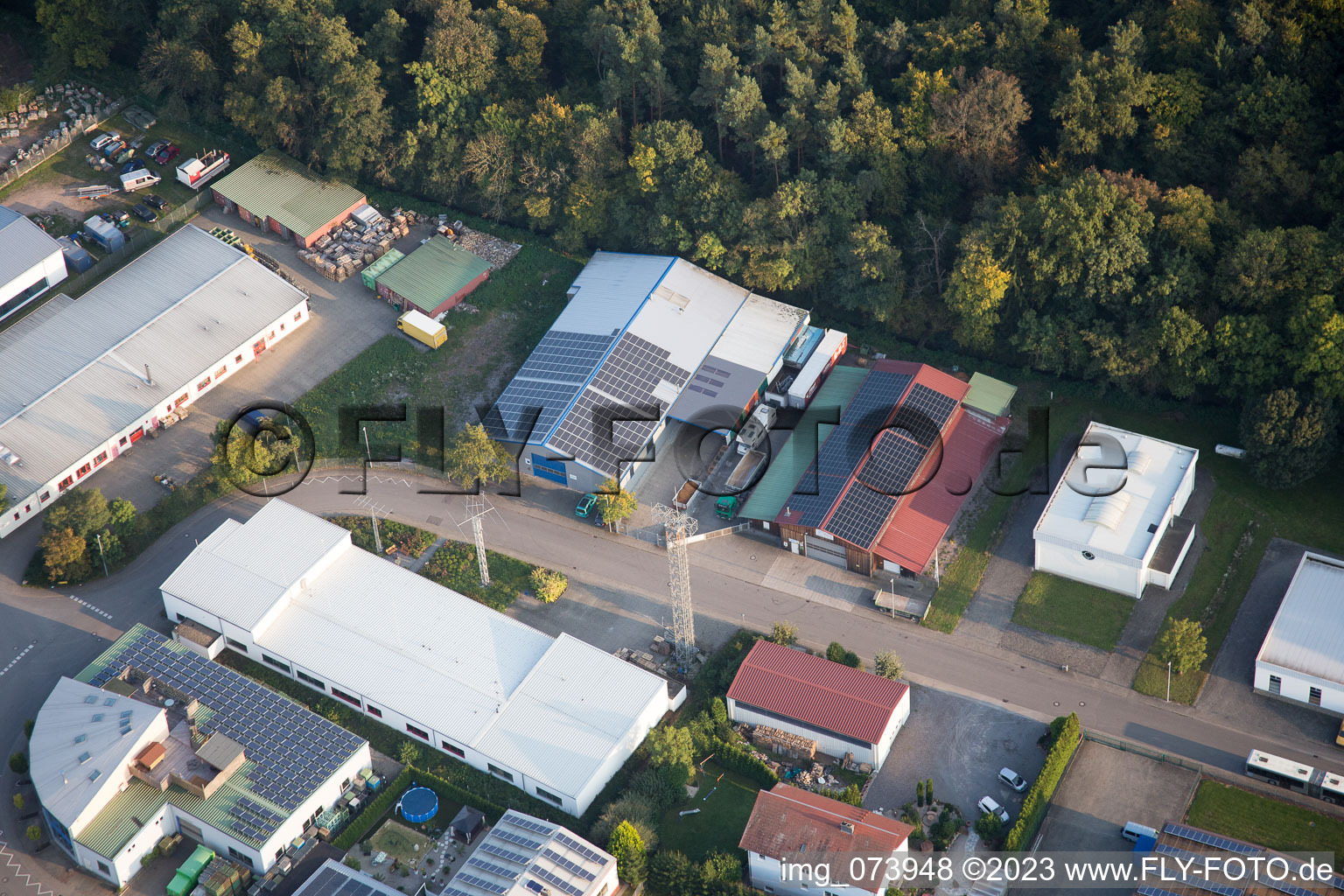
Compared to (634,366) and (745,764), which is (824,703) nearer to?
(745,764)

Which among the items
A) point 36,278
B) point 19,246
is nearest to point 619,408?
point 36,278

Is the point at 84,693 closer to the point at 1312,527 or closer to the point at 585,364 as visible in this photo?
the point at 585,364

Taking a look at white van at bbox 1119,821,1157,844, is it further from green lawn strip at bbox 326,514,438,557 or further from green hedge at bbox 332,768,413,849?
green lawn strip at bbox 326,514,438,557

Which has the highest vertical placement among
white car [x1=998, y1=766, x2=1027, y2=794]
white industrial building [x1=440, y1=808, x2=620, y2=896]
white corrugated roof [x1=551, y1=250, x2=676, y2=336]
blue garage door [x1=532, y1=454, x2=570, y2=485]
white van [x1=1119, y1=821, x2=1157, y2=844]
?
white corrugated roof [x1=551, y1=250, x2=676, y2=336]

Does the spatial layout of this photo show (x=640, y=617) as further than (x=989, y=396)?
No

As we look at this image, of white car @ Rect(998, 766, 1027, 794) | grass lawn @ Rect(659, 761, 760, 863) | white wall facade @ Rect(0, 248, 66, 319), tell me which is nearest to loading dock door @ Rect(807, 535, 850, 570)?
grass lawn @ Rect(659, 761, 760, 863)

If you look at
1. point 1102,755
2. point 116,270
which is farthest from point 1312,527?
Result: point 116,270

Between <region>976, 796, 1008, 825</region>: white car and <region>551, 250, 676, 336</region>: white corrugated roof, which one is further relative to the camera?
<region>551, 250, 676, 336</region>: white corrugated roof
